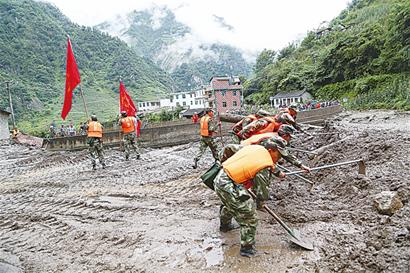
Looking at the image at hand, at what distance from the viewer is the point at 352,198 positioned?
212 inches

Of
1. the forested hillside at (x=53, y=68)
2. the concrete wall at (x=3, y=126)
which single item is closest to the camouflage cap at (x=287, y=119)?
the concrete wall at (x=3, y=126)

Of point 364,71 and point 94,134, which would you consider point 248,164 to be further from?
point 364,71

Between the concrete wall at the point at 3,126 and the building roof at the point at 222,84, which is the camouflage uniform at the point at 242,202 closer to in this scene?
the concrete wall at the point at 3,126

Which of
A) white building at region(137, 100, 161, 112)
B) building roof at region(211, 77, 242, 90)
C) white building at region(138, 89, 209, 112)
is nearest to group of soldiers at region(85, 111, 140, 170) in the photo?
building roof at region(211, 77, 242, 90)

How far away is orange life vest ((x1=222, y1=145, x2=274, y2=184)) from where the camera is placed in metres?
3.76

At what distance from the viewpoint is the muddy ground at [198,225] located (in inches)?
152

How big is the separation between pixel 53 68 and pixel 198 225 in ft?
285

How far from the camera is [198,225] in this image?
509cm

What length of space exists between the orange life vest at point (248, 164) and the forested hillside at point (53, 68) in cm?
5756

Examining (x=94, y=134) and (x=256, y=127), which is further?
(x=94, y=134)

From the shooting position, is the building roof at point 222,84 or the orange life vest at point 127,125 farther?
the building roof at point 222,84

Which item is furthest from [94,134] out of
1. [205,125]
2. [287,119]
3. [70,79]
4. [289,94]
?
[289,94]

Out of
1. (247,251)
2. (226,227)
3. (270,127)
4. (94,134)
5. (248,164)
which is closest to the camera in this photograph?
(248,164)

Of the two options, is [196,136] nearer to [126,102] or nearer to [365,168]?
[126,102]
